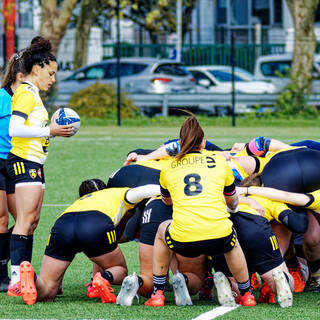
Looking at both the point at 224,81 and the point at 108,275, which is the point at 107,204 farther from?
the point at 224,81

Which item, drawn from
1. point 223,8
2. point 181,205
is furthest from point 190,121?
point 223,8

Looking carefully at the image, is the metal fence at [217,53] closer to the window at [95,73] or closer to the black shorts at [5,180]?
the window at [95,73]

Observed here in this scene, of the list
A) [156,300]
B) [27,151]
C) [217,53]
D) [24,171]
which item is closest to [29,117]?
[27,151]

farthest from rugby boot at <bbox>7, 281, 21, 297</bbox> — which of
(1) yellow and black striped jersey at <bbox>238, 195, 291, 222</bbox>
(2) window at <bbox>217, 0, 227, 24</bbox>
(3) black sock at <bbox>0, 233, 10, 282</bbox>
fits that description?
(2) window at <bbox>217, 0, 227, 24</bbox>

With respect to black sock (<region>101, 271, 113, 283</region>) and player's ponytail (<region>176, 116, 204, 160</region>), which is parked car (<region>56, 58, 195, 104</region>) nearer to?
black sock (<region>101, 271, 113, 283</region>)

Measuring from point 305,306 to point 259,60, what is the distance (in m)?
20.5

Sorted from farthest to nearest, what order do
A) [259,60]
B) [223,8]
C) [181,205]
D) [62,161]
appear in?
[223,8], [259,60], [62,161], [181,205]

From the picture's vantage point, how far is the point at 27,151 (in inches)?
254

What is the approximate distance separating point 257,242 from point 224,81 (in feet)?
62.3

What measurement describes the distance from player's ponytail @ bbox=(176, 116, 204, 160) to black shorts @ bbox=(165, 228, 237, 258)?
0.57 metres

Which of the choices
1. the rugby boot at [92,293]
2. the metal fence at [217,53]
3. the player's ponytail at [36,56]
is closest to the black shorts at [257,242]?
the rugby boot at [92,293]

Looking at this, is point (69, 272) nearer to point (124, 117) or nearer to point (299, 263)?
point (299, 263)

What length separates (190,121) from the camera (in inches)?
236

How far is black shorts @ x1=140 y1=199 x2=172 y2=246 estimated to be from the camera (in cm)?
627
